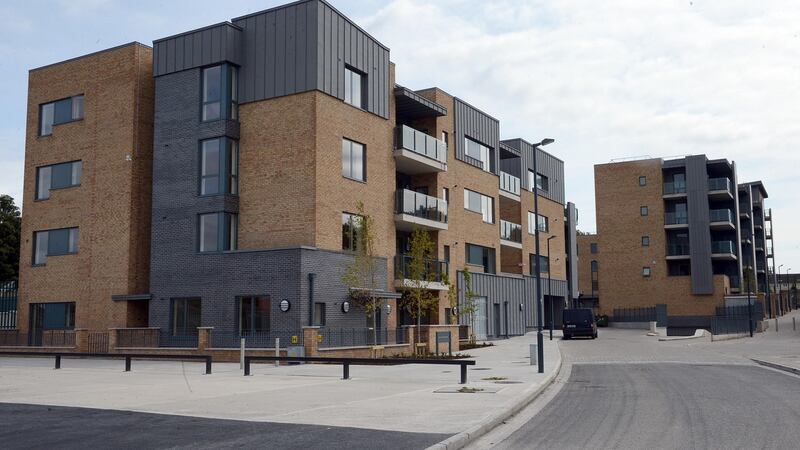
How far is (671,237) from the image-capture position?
75062mm

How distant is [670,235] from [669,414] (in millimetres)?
66436

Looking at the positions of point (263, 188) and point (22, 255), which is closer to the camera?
point (263, 188)

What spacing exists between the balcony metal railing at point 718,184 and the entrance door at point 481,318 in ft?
124

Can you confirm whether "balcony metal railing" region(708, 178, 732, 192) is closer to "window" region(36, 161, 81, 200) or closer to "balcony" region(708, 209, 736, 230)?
"balcony" region(708, 209, 736, 230)

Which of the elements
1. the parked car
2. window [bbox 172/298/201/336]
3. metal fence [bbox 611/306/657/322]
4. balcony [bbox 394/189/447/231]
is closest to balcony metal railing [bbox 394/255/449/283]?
balcony [bbox 394/189/447/231]

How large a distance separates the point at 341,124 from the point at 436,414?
68.8ft

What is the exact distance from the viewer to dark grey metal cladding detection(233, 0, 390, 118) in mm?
30344

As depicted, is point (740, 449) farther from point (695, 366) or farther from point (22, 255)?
point (22, 255)

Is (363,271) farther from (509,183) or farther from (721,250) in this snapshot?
(721,250)

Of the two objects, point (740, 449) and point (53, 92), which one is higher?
point (53, 92)

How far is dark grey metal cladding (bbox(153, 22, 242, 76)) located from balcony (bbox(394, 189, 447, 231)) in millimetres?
10073

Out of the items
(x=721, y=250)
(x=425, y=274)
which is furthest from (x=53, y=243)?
(x=721, y=250)

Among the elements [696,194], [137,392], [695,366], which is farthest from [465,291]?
[696,194]

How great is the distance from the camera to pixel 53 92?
36.7 meters
